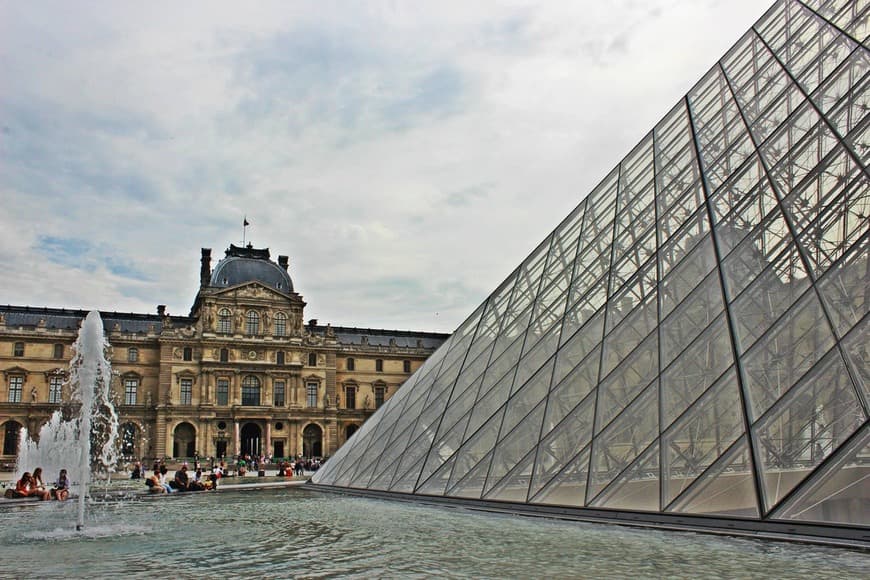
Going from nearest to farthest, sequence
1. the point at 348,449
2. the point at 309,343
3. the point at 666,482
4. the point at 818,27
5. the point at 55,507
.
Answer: the point at 666,482, the point at 818,27, the point at 55,507, the point at 348,449, the point at 309,343

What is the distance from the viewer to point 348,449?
831 inches

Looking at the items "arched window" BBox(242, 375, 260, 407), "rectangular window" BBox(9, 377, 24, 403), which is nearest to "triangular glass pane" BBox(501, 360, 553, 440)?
"arched window" BBox(242, 375, 260, 407)

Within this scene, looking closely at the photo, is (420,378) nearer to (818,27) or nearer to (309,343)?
(818,27)

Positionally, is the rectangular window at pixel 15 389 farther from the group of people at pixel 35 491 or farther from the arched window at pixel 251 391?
the group of people at pixel 35 491

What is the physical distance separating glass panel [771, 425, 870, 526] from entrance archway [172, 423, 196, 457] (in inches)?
2422

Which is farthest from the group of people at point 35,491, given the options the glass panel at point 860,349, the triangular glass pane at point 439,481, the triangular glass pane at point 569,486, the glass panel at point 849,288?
the glass panel at point 860,349

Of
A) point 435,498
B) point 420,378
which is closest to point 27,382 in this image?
point 420,378

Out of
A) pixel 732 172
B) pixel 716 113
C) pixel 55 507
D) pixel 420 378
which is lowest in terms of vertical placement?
pixel 55 507

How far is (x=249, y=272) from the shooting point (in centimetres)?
6894

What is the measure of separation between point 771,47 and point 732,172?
15.4 ft

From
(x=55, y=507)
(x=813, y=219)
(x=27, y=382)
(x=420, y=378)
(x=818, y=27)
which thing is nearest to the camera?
(x=813, y=219)

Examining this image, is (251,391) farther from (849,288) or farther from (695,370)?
(849,288)

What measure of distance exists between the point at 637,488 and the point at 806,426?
7.40 feet

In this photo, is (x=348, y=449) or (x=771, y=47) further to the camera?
(x=348, y=449)
